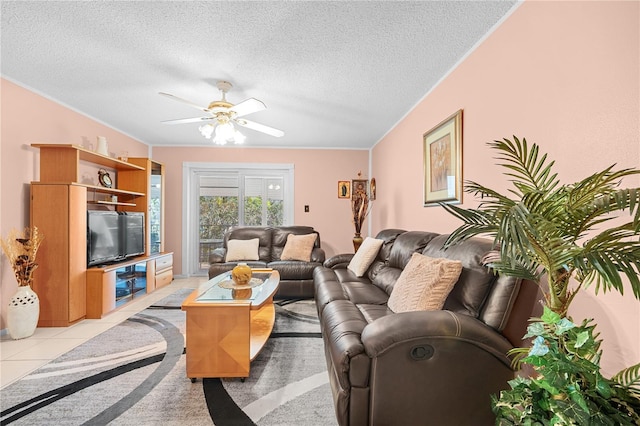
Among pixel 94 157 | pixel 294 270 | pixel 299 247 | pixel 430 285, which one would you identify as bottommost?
pixel 294 270

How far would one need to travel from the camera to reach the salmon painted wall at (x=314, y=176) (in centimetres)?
538

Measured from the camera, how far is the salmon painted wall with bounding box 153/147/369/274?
17.6 ft

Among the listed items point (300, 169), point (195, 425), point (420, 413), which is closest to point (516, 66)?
point (420, 413)

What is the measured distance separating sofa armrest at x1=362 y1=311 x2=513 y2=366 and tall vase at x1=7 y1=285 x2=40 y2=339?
323 centimetres

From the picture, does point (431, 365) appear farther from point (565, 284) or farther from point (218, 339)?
point (218, 339)

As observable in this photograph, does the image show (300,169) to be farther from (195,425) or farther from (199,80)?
(195,425)

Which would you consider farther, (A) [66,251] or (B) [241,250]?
(B) [241,250]

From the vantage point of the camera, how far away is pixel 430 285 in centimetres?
171

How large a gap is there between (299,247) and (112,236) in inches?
98.1

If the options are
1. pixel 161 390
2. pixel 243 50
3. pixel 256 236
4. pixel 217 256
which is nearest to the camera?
pixel 161 390

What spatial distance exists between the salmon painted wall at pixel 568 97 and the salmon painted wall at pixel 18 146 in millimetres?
4208

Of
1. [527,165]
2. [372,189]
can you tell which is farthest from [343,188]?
[527,165]

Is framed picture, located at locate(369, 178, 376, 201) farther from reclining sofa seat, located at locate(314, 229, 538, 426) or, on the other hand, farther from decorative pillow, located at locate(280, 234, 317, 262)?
reclining sofa seat, located at locate(314, 229, 538, 426)

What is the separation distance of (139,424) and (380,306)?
1.66 metres
